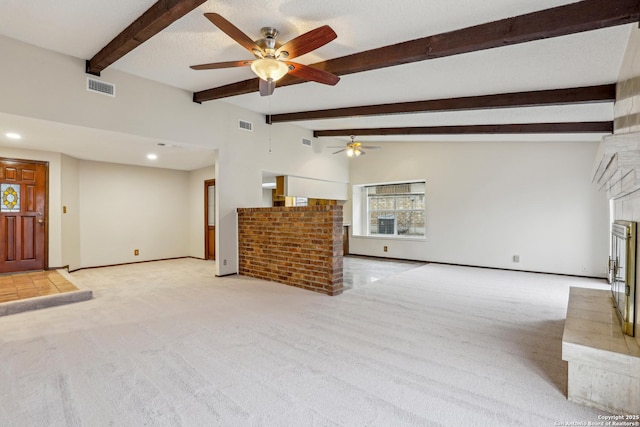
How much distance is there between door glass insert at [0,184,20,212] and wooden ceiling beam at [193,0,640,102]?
17.9ft

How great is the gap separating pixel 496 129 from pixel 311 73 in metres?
3.71

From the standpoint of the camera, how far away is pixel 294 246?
→ 4922 mm

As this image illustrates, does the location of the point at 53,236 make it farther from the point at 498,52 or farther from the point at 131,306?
the point at 498,52

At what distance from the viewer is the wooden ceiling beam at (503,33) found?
2.14 metres

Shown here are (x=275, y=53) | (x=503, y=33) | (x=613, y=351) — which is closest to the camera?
(x=613, y=351)

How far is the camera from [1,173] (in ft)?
16.6

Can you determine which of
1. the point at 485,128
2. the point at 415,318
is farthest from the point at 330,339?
the point at 485,128

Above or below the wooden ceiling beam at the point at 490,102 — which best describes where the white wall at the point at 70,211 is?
below

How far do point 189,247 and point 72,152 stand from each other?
10.9 ft

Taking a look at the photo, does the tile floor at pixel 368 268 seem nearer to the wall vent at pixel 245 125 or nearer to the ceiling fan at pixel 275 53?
the ceiling fan at pixel 275 53

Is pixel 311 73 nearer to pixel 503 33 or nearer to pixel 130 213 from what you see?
pixel 503 33

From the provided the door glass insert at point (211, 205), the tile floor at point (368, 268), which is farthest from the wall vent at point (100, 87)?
the tile floor at point (368, 268)

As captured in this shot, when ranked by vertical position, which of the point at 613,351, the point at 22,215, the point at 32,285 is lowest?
the point at 32,285

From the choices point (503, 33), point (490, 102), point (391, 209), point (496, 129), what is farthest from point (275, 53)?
point (391, 209)
